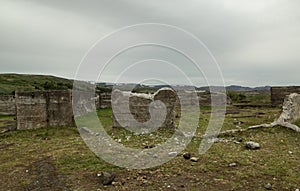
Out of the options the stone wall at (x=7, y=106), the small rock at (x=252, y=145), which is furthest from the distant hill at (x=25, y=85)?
the small rock at (x=252, y=145)

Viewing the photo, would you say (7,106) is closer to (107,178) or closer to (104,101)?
(104,101)

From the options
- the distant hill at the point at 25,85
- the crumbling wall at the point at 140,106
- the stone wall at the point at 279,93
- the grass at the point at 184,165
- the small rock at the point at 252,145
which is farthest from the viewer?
the distant hill at the point at 25,85

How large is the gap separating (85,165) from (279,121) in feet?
23.3

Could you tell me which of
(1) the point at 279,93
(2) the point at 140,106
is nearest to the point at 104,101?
(2) the point at 140,106

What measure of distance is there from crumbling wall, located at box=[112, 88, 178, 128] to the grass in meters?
1.14

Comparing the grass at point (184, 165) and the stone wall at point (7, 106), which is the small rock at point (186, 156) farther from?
the stone wall at point (7, 106)

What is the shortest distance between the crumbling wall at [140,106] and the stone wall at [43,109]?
82.5 inches

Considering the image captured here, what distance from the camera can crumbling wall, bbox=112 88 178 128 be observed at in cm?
1182

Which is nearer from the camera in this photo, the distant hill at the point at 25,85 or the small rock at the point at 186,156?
the small rock at the point at 186,156

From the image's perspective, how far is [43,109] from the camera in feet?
44.0

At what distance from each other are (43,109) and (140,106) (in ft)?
13.6

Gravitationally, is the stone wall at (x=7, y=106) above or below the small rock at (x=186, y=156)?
above

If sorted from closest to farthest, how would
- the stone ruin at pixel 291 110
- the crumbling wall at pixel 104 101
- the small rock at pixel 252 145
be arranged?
the small rock at pixel 252 145, the stone ruin at pixel 291 110, the crumbling wall at pixel 104 101

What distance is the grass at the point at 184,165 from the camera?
6.27m
